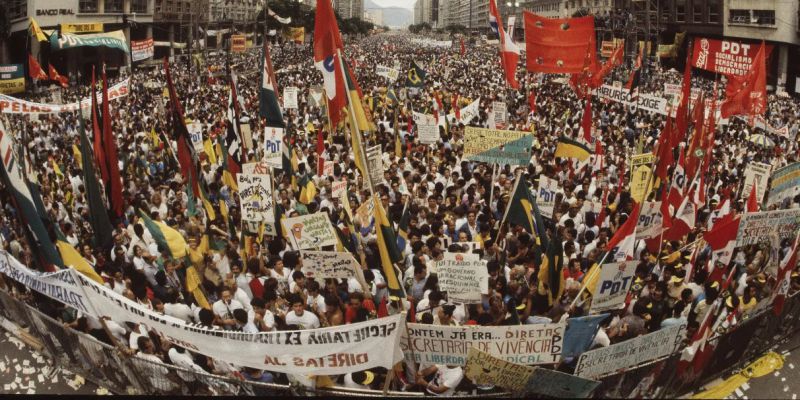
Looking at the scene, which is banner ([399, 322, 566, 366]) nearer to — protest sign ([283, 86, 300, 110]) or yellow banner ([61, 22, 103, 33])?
protest sign ([283, 86, 300, 110])

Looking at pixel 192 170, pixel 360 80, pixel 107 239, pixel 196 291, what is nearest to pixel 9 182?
pixel 107 239

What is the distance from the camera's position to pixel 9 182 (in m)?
6.79

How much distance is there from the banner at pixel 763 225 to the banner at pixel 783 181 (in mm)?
868

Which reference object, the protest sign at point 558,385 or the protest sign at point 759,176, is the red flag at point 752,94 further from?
the protest sign at point 558,385

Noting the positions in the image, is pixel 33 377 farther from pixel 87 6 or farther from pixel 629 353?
pixel 87 6

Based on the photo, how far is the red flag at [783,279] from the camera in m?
6.99

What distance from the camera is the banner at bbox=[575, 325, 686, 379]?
19.3ft

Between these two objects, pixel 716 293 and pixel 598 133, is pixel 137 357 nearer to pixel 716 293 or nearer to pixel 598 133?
pixel 716 293

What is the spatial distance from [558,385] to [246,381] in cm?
278

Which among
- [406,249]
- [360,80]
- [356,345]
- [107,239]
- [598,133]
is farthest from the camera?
[360,80]

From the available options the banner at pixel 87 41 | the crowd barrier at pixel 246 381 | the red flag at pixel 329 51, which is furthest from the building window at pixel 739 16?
the red flag at pixel 329 51

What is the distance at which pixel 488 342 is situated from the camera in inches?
235

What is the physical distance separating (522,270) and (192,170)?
545 cm

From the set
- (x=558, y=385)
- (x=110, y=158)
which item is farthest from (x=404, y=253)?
(x=110, y=158)
